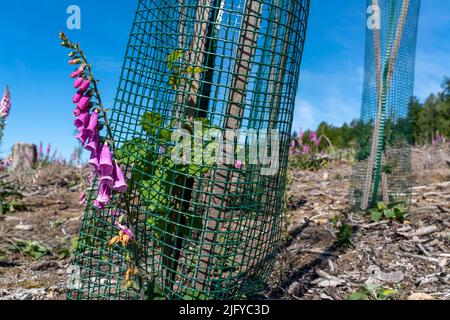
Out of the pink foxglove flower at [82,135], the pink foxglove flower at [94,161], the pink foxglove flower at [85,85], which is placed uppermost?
the pink foxglove flower at [85,85]

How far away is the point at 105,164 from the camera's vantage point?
2195mm

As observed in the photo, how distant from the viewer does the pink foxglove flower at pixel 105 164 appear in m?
2.20

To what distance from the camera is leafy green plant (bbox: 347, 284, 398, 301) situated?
3035mm

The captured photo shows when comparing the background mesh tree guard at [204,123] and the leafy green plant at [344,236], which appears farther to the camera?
the leafy green plant at [344,236]

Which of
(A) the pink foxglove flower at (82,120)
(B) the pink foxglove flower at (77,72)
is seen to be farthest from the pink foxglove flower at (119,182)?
(B) the pink foxglove flower at (77,72)

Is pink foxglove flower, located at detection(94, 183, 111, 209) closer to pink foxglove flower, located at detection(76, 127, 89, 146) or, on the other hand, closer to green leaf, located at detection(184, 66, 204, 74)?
pink foxglove flower, located at detection(76, 127, 89, 146)

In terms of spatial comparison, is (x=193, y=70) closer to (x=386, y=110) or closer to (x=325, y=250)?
(x=325, y=250)

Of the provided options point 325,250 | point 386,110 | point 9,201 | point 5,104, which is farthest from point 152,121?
point 9,201

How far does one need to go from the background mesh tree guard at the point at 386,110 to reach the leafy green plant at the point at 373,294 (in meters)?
2.07

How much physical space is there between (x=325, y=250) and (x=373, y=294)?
101cm

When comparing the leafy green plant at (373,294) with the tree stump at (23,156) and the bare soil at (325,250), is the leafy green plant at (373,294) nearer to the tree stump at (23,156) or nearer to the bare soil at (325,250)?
the bare soil at (325,250)

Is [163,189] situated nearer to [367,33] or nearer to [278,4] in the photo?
[278,4]
